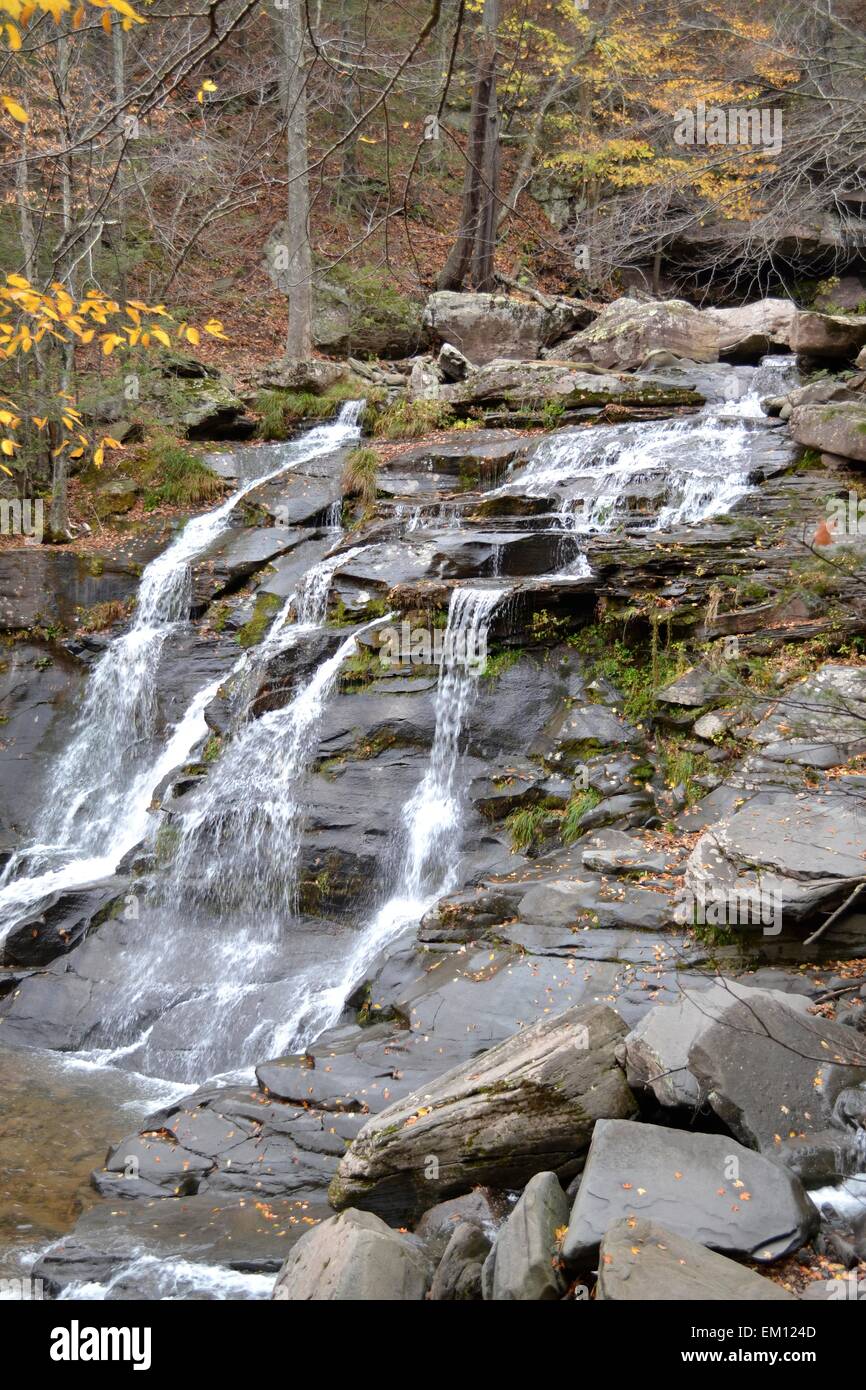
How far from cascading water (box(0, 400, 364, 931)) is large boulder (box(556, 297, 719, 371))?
7463mm

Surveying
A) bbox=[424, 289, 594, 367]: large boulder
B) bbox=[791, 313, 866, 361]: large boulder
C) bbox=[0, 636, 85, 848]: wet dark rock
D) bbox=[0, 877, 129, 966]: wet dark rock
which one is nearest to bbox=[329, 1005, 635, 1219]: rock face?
bbox=[0, 877, 129, 966]: wet dark rock

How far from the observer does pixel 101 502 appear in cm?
1431

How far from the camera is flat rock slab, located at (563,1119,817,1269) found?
4.13 m

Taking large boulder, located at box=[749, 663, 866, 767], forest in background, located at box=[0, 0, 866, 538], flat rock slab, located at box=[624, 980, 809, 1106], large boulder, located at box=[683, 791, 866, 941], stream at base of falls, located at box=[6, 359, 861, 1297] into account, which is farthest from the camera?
forest in background, located at box=[0, 0, 866, 538]

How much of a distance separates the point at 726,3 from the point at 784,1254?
70.9 ft

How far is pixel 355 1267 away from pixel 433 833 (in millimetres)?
4789

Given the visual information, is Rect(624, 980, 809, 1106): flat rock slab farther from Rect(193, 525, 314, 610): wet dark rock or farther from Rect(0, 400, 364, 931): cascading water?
Rect(193, 525, 314, 610): wet dark rock

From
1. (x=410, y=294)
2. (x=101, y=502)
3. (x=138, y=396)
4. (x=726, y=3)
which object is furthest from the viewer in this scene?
(x=410, y=294)

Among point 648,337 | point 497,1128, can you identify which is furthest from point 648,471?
point 497,1128

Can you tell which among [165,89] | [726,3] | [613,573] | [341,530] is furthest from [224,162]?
[165,89]

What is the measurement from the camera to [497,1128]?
5.11 m

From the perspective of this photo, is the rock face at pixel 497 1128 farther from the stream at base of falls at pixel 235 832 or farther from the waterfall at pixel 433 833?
the waterfall at pixel 433 833
